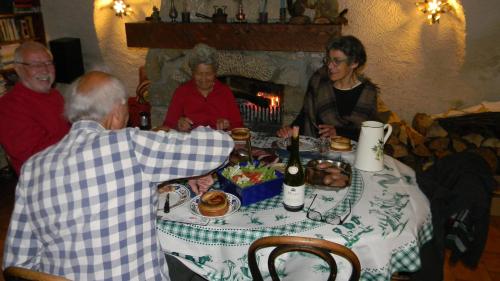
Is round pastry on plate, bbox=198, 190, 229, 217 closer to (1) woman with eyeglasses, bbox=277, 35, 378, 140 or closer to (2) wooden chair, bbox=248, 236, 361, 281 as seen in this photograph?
(2) wooden chair, bbox=248, 236, 361, 281

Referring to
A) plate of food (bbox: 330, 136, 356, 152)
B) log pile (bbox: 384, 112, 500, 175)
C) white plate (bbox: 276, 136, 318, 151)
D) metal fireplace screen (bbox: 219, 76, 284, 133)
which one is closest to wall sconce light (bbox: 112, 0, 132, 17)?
metal fireplace screen (bbox: 219, 76, 284, 133)

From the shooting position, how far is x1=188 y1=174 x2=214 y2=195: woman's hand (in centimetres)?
167

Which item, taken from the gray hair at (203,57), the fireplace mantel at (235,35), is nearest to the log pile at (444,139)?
the fireplace mantel at (235,35)

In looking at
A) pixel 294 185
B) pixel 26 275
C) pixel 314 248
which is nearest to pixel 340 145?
pixel 294 185

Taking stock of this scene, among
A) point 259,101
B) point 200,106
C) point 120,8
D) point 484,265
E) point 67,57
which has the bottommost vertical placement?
point 484,265

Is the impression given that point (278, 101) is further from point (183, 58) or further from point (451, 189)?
point (451, 189)

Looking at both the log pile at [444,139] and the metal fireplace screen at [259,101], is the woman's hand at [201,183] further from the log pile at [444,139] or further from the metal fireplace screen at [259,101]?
the metal fireplace screen at [259,101]

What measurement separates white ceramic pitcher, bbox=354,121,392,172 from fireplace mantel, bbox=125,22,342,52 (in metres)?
1.72

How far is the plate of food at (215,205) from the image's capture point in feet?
4.81

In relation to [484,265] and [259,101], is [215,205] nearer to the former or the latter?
[484,265]

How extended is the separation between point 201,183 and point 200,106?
1.20 m

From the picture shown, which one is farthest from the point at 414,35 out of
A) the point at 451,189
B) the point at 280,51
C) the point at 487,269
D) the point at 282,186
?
the point at 282,186

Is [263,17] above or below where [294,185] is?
above

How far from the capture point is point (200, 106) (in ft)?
9.20
